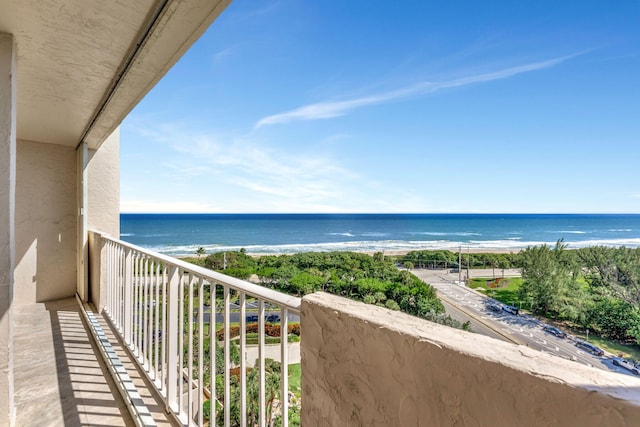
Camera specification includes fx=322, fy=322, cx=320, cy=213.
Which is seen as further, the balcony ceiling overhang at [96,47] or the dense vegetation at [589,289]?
the dense vegetation at [589,289]

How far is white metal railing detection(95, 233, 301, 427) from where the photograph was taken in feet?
3.51

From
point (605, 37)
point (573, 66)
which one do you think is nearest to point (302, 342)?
point (605, 37)

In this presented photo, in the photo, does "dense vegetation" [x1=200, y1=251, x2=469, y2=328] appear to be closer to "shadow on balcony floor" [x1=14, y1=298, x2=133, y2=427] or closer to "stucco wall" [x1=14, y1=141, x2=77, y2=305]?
"shadow on balcony floor" [x1=14, y1=298, x2=133, y2=427]

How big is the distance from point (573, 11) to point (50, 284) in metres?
9.06

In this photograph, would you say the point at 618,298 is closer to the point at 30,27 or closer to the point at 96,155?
the point at 30,27

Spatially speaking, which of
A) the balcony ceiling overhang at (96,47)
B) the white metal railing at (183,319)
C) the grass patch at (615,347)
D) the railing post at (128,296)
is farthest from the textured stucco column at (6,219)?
the grass patch at (615,347)

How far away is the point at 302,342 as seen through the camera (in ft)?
2.78

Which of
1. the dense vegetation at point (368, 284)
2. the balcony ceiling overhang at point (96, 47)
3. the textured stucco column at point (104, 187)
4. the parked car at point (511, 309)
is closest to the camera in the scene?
the balcony ceiling overhang at point (96, 47)

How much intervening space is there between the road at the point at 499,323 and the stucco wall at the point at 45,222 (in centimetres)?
443

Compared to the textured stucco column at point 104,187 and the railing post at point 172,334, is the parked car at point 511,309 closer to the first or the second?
the railing post at point 172,334

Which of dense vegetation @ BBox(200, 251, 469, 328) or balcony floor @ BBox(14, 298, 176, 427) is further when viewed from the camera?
dense vegetation @ BBox(200, 251, 469, 328)

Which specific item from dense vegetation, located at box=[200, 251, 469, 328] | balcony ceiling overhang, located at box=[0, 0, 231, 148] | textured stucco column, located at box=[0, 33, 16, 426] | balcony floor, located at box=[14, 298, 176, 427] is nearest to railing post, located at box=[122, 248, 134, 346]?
balcony floor, located at box=[14, 298, 176, 427]

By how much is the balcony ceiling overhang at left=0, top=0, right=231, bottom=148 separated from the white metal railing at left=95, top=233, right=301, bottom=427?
3.77 ft

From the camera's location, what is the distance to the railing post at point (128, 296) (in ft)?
8.27
